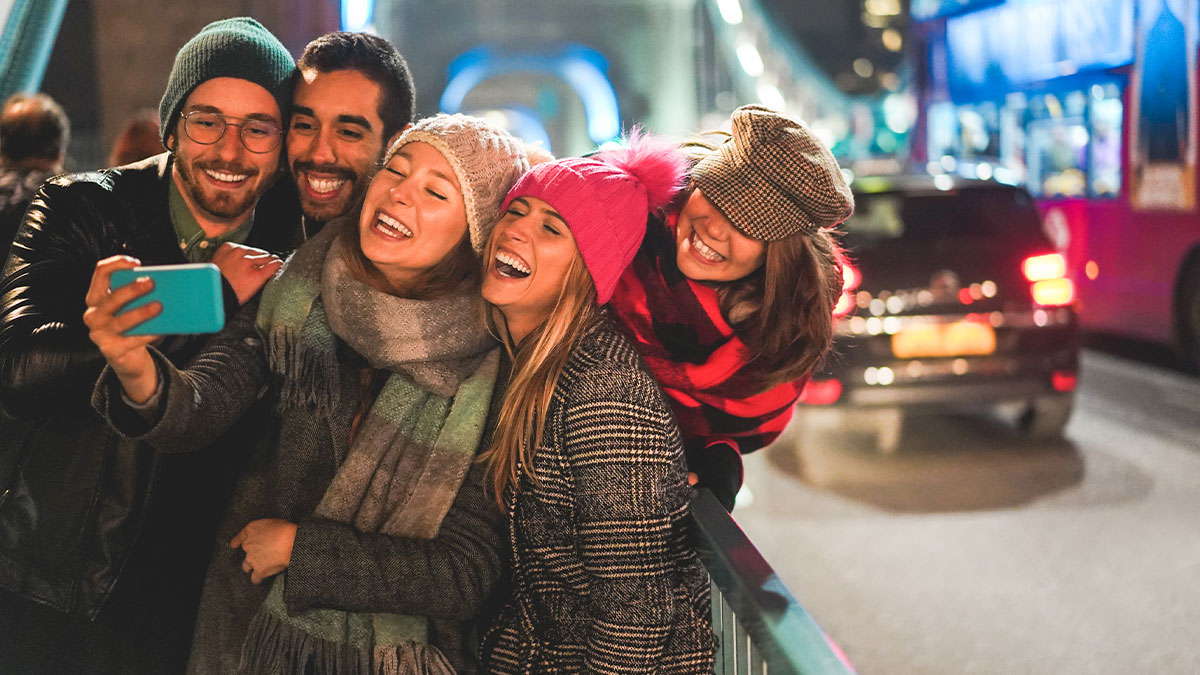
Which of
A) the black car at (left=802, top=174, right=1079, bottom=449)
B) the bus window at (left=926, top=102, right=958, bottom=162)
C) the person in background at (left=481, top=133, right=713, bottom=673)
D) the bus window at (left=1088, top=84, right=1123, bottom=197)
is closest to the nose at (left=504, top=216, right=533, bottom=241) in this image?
the person in background at (left=481, top=133, right=713, bottom=673)

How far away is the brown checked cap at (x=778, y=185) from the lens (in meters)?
A: 2.56

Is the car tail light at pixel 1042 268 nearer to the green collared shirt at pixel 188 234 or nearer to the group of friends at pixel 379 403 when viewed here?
the group of friends at pixel 379 403

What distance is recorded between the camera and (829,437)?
761 centimetres

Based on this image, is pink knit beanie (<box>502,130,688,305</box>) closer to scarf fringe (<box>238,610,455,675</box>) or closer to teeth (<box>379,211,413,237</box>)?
teeth (<box>379,211,413,237</box>)

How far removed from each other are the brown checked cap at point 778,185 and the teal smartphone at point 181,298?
4.16ft

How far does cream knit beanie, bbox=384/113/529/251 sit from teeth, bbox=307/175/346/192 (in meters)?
0.27

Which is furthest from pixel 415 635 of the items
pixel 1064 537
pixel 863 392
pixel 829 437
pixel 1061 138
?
pixel 1061 138

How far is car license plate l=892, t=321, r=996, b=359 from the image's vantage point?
6566mm

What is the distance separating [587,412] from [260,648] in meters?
0.82

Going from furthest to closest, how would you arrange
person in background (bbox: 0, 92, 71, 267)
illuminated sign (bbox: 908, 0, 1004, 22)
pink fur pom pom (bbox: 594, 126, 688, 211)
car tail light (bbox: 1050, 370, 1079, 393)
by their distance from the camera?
1. illuminated sign (bbox: 908, 0, 1004, 22)
2. car tail light (bbox: 1050, 370, 1079, 393)
3. person in background (bbox: 0, 92, 71, 267)
4. pink fur pom pom (bbox: 594, 126, 688, 211)

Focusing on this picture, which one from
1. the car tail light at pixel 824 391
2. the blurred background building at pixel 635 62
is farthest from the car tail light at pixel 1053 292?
the blurred background building at pixel 635 62

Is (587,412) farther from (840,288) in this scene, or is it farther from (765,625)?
(840,288)

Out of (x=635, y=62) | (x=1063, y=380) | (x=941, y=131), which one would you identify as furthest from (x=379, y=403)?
(x=635, y=62)

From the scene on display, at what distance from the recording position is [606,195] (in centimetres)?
231
